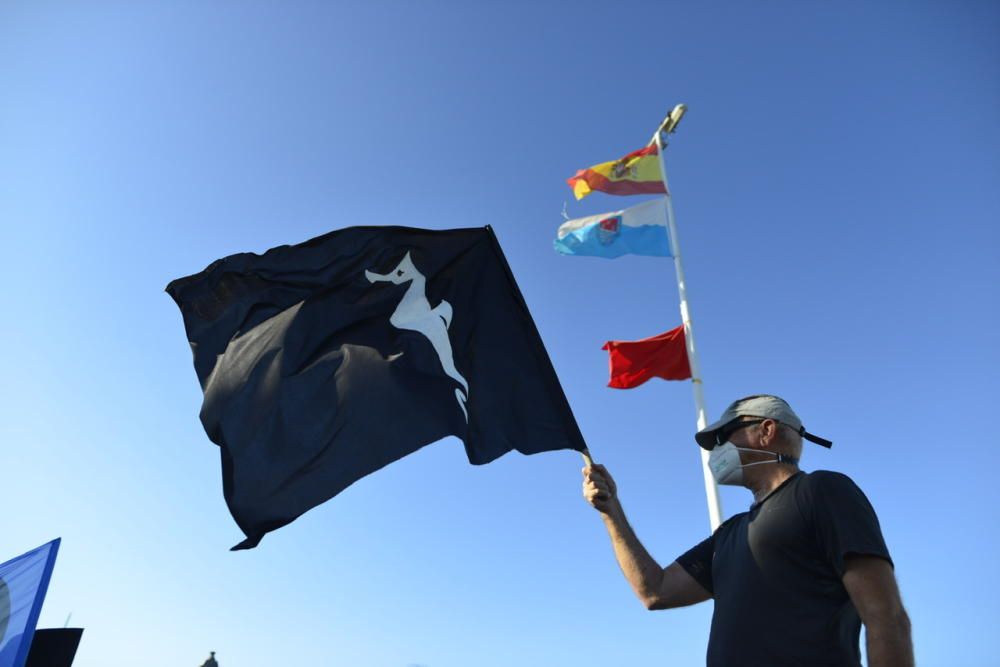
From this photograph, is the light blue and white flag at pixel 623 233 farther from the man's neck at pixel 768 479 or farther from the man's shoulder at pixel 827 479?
the man's shoulder at pixel 827 479

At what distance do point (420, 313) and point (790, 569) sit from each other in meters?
3.09

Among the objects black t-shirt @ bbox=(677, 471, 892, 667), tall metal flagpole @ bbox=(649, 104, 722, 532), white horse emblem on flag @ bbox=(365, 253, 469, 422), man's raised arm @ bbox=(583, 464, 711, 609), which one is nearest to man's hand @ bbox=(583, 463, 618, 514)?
man's raised arm @ bbox=(583, 464, 711, 609)

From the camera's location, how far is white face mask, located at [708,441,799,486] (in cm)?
322

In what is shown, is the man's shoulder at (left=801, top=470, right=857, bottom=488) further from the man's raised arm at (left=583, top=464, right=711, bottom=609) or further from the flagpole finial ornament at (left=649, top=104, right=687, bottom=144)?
the flagpole finial ornament at (left=649, top=104, right=687, bottom=144)

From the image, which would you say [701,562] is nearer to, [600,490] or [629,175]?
[600,490]

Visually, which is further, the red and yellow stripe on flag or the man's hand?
the red and yellow stripe on flag

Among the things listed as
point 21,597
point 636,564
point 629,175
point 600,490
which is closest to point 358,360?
point 600,490

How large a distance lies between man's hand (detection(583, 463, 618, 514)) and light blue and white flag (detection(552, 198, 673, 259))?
9396 mm

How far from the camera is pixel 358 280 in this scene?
498 centimetres

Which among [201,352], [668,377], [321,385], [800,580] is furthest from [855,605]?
[668,377]

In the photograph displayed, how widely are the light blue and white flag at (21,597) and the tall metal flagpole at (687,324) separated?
996 cm

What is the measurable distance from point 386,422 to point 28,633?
8856 mm

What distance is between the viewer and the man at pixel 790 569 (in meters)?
2.38

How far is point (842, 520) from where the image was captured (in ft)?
8.20
